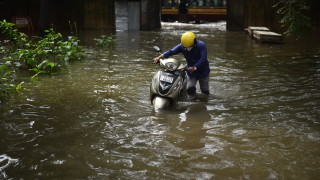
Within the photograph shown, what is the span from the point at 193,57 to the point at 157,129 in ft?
7.24

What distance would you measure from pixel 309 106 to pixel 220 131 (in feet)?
7.60

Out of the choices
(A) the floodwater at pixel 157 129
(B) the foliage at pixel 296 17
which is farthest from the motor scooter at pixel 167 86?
(B) the foliage at pixel 296 17

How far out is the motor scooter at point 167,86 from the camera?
20.9 feet

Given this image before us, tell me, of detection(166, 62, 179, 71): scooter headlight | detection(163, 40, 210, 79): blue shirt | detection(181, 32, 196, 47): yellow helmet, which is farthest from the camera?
detection(163, 40, 210, 79): blue shirt

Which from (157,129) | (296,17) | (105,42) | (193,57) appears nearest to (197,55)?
(193,57)

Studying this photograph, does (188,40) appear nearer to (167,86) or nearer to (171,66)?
(171,66)

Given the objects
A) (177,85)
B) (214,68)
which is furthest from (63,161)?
(214,68)

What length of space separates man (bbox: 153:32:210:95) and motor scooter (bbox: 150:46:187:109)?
11.4 inches

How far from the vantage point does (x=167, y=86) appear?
6383 mm

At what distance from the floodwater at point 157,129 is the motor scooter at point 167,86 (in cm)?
19

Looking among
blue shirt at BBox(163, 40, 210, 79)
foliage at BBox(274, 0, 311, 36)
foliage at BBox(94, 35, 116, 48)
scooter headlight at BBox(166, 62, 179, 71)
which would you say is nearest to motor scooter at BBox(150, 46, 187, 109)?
scooter headlight at BBox(166, 62, 179, 71)

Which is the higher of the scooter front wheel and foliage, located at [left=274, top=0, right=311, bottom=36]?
foliage, located at [left=274, top=0, right=311, bottom=36]

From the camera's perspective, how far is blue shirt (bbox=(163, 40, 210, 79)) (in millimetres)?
6973

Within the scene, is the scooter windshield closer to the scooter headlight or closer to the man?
the scooter headlight
